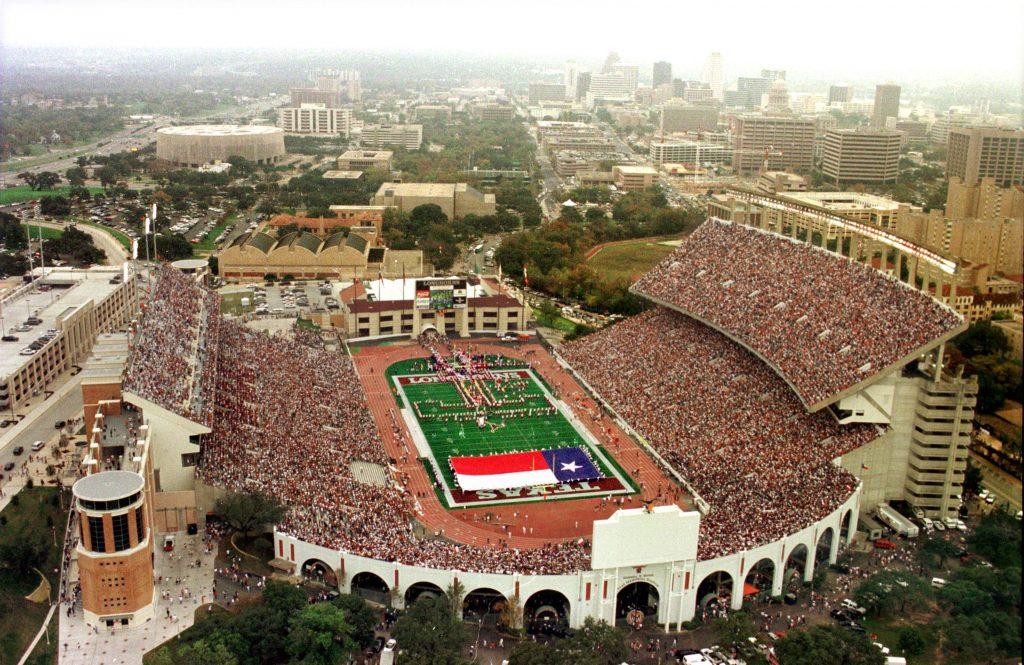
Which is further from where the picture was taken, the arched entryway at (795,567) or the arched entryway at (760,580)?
the arched entryway at (795,567)

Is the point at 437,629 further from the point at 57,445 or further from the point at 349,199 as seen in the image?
the point at 349,199

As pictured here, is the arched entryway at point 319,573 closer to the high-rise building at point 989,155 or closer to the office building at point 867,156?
the high-rise building at point 989,155

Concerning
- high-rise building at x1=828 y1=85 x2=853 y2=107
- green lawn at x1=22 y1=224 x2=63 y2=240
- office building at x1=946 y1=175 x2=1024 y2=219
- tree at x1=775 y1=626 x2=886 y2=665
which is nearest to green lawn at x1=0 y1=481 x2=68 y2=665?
tree at x1=775 y1=626 x2=886 y2=665

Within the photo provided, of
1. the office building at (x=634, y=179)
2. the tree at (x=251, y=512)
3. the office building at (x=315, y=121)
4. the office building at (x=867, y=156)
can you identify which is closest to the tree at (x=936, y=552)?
the tree at (x=251, y=512)

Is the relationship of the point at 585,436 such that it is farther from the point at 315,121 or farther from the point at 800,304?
the point at 315,121

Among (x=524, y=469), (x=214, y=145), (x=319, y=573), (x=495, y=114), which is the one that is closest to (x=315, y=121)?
(x=214, y=145)

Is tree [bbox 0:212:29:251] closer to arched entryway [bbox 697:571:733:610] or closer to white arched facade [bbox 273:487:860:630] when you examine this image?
white arched facade [bbox 273:487:860:630]
